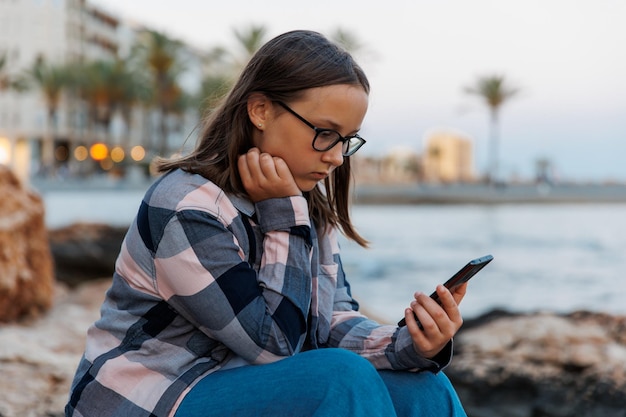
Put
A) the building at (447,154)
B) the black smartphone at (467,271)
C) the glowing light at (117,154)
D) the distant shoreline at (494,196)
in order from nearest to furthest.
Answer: the black smartphone at (467,271) < the distant shoreline at (494,196) < the glowing light at (117,154) < the building at (447,154)

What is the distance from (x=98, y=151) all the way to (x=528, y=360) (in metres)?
60.3

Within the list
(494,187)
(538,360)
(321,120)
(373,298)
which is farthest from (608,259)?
(494,187)

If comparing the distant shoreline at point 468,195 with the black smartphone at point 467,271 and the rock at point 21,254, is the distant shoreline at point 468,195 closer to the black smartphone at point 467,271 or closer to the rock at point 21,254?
the rock at point 21,254

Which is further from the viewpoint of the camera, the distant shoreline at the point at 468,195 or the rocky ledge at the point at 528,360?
the distant shoreline at the point at 468,195

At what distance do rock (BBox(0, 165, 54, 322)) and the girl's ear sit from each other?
3253 millimetres

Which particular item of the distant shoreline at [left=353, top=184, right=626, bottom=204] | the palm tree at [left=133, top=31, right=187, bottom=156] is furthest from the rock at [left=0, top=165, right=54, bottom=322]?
the palm tree at [left=133, top=31, right=187, bottom=156]

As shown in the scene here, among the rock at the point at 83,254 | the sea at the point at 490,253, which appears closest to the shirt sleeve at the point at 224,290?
the sea at the point at 490,253

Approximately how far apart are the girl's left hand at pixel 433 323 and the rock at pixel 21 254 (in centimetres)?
337

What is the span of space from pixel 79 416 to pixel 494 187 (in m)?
39.9

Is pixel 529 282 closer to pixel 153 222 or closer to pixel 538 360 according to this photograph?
pixel 538 360

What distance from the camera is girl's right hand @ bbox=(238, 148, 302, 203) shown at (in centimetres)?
160

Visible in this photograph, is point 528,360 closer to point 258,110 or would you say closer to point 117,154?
point 258,110

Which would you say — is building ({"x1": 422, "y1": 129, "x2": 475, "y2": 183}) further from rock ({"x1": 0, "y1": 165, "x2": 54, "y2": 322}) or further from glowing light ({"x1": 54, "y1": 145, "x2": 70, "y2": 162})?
rock ({"x1": 0, "y1": 165, "x2": 54, "y2": 322})

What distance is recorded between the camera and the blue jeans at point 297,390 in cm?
139
